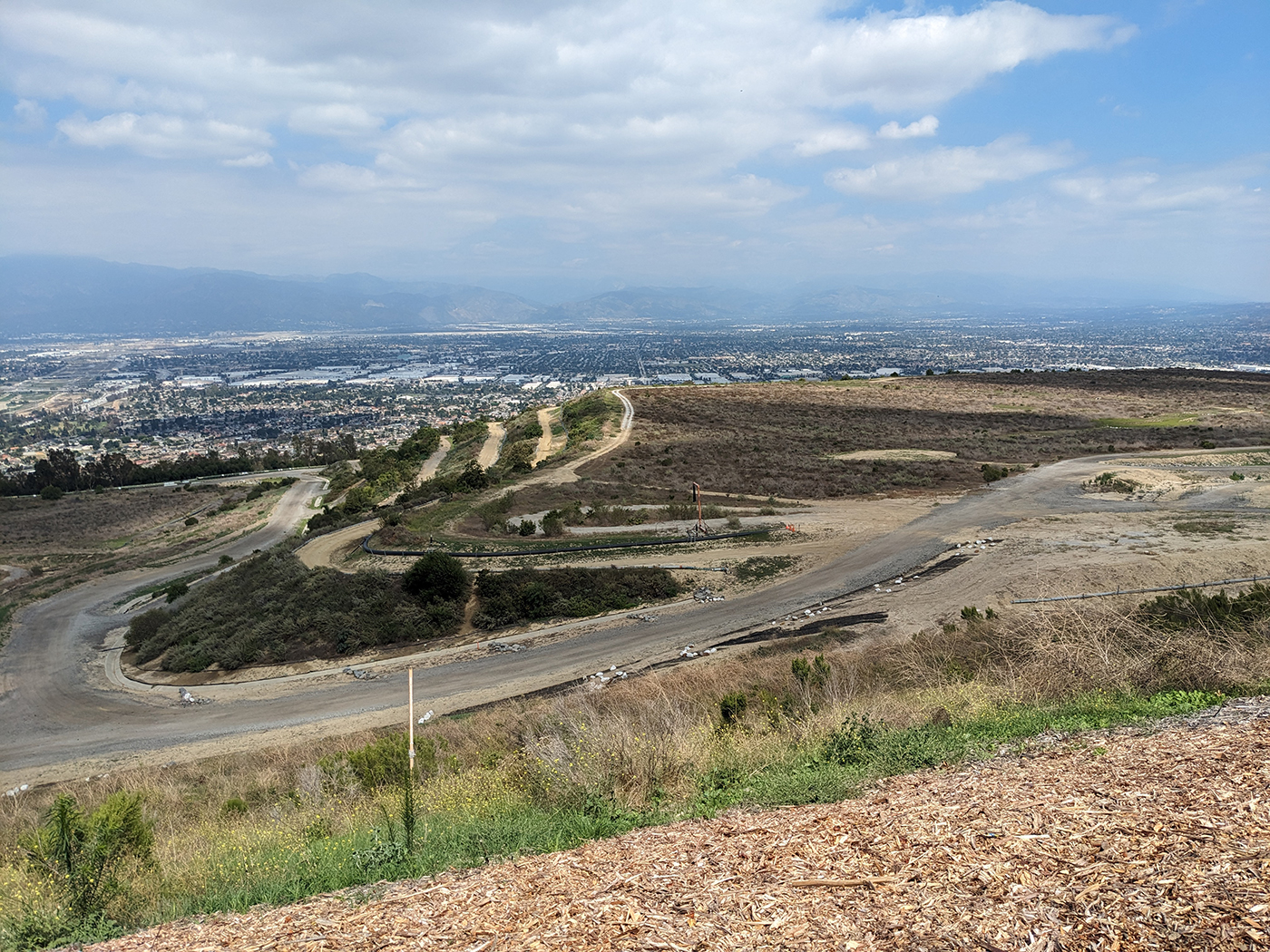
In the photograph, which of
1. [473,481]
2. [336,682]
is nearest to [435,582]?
[336,682]

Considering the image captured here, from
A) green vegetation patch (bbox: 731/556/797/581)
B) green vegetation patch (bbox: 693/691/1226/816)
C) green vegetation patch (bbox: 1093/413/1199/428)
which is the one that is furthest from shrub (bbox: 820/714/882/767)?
green vegetation patch (bbox: 1093/413/1199/428)

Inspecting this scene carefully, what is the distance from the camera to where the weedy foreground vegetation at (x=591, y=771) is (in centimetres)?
632

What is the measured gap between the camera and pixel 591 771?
25.7ft

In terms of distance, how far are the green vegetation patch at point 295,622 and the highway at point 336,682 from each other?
1581 mm

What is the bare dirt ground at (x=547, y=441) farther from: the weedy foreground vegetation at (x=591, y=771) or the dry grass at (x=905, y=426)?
the weedy foreground vegetation at (x=591, y=771)

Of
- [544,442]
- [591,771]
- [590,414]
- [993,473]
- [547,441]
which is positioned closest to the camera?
[591,771]

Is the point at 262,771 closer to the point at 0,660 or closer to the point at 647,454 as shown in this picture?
the point at 0,660

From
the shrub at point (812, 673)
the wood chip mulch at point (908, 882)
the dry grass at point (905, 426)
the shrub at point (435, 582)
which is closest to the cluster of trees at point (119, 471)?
the dry grass at point (905, 426)

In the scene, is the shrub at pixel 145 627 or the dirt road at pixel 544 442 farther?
the dirt road at pixel 544 442

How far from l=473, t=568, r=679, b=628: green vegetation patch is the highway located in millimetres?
1761

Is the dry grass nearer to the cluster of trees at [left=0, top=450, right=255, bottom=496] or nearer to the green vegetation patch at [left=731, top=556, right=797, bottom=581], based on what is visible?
the green vegetation patch at [left=731, top=556, right=797, bottom=581]

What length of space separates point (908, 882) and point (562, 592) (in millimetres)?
19676

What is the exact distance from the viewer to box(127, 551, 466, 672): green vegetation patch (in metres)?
21.9

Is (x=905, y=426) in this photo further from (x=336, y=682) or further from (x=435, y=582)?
(x=336, y=682)
